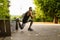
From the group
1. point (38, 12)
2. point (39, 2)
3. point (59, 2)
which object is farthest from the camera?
point (38, 12)

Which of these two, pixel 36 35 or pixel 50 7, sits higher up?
pixel 36 35

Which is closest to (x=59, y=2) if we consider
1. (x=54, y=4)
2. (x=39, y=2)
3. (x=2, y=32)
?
(x=54, y=4)

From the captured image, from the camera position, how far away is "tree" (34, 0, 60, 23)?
48.1 metres

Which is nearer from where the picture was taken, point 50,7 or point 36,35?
point 36,35

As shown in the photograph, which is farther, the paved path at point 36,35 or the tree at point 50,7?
the tree at point 50,7

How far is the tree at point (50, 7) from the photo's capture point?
48062 mm

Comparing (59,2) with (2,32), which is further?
(59,2)

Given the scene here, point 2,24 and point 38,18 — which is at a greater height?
point 2,24

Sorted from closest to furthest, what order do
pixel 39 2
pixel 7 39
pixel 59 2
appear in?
pixel 7 39
pixel 59 2
pixel 39 2

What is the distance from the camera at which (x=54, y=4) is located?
4800 centimetres

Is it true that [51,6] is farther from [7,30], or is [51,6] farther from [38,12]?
[7,30]

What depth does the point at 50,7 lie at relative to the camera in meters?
48.2

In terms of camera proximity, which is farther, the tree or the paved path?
the tree

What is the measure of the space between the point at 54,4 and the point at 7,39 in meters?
36.0
